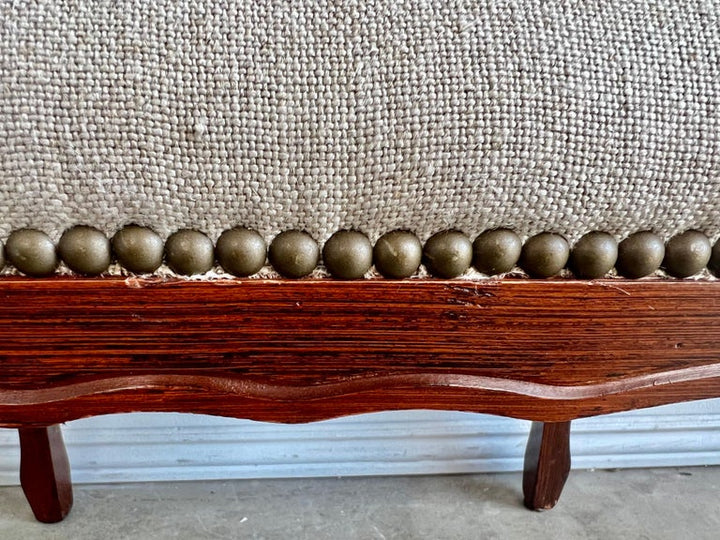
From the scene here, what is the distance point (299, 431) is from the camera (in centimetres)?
62

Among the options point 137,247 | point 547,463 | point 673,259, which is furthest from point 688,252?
point 547,463

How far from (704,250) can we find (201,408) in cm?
23

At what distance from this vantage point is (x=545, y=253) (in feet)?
0.81

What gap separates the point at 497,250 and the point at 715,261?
103mm

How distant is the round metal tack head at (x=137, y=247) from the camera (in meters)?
0.23

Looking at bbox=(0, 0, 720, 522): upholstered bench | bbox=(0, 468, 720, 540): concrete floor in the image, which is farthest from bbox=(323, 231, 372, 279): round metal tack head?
bbox=(0, 468, 720, 540): concrete floor

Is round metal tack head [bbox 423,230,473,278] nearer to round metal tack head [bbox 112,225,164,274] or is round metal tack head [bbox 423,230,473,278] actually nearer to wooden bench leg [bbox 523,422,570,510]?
round metal tack head [bbox 112,225,164,274]

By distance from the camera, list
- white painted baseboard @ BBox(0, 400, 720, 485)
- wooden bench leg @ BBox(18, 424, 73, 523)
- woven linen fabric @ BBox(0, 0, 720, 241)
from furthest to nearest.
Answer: white painted baseboard @ BBox(0, 400, 720, 485), wooden bench leg @ BBox(18, 424, 73, 523), woven linen fabric @ BBox(0, 0, 720, 241)

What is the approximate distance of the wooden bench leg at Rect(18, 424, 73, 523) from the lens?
1.63ft

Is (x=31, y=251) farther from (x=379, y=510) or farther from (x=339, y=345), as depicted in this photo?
(x=379, y=510)

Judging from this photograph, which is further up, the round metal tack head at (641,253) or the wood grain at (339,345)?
the round metal tack head at (641,253)

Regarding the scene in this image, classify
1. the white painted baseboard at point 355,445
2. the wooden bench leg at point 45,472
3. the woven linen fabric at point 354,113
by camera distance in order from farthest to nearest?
the white painted baseboard at point 355,445
the wooden bench leg at point 45,472
the woven linen fabric at point 354,113

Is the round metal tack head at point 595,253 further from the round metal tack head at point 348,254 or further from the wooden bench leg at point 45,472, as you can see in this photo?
the wooden bench leg at point 45,472

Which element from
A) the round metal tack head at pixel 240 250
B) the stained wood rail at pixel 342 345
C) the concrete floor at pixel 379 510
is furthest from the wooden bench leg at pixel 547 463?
the round metal tack head at pixel 240 250
